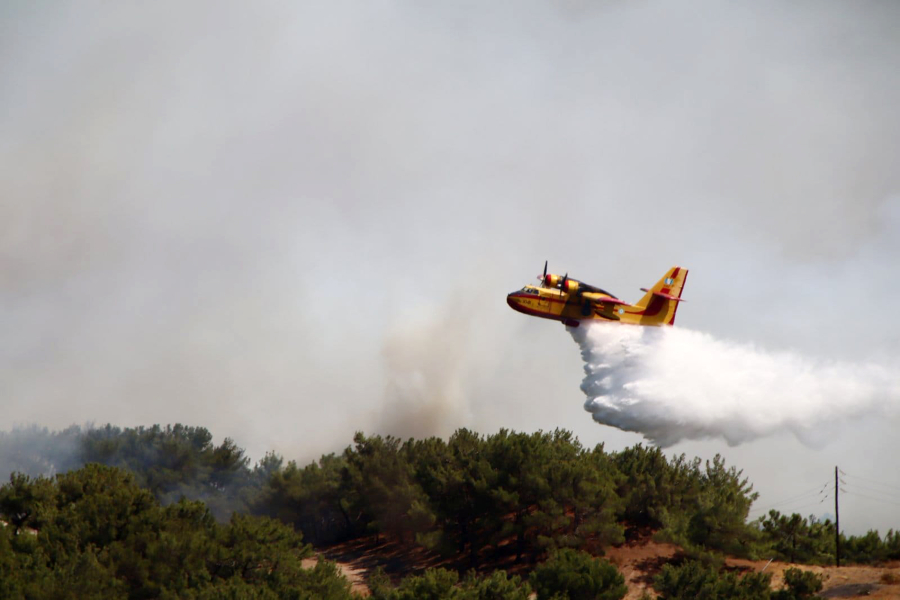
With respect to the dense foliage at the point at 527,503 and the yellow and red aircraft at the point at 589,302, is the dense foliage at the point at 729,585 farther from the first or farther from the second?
the yellow and red aircraft at the point at 589,302

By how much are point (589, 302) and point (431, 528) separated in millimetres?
26171

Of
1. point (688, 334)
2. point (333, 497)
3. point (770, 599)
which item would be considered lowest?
point (770, 599)

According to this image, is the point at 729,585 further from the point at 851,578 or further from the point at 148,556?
the point at 148,556

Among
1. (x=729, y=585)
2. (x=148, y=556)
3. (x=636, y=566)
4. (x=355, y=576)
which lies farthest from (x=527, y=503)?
(x=148, y=556)

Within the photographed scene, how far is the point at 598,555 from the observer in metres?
71.8

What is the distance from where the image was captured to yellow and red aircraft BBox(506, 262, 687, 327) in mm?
63281

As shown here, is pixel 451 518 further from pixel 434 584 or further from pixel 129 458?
pixel 129 458

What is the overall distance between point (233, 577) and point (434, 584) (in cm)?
1134

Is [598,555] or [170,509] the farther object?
[598,555]

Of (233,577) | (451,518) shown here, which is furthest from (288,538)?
(451,518)

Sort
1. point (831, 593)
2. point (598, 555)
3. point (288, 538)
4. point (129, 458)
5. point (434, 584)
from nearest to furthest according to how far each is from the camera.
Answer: point (434, 584)
point (831, 593)
point (288, 538)
point (598, 555)
point (129, 458)

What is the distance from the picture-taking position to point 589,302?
2544 inches

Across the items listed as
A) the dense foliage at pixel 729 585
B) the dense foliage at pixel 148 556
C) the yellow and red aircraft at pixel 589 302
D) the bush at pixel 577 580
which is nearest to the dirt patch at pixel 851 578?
the dense foliage at pixel 729 585

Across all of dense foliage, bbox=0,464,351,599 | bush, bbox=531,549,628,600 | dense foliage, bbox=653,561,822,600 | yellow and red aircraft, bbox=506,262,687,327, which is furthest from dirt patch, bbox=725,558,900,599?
dense foliage, bbox=0,464,351,599
